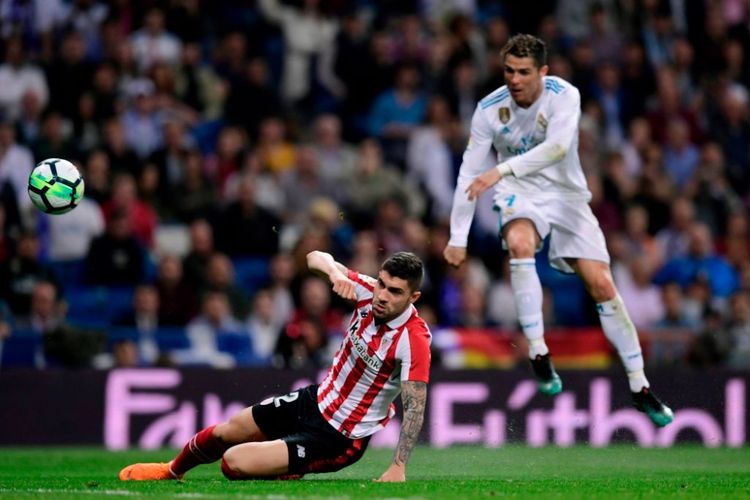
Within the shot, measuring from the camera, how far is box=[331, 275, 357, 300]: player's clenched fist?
32.2 feet

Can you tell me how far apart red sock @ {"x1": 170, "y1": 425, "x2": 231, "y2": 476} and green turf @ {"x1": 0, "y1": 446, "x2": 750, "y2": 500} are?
15 cm

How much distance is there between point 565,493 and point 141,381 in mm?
6387

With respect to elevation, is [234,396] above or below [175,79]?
below

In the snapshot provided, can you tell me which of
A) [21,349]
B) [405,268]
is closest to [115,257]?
[21,349]

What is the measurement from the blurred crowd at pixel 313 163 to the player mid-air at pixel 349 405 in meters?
4.91

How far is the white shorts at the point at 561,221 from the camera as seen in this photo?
1139 centimetres

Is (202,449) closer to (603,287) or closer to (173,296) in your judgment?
(603,287)

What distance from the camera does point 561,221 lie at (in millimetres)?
11547

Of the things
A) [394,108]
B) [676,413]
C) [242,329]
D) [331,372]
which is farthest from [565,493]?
[394,108]

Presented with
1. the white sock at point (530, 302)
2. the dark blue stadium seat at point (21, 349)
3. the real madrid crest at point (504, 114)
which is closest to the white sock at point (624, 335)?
the white sock at point (530, 302)

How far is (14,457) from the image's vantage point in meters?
13.6

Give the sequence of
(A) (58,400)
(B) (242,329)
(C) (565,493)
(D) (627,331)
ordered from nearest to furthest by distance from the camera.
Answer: (C) (565,493)
(D) (627,331)
(A) (58,400)
(B) (242,329)

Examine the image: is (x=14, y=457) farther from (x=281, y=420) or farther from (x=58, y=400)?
(x=281, y=420)

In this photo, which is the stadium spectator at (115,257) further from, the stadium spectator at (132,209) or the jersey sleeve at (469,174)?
the jersey sleeve at (469,174)
